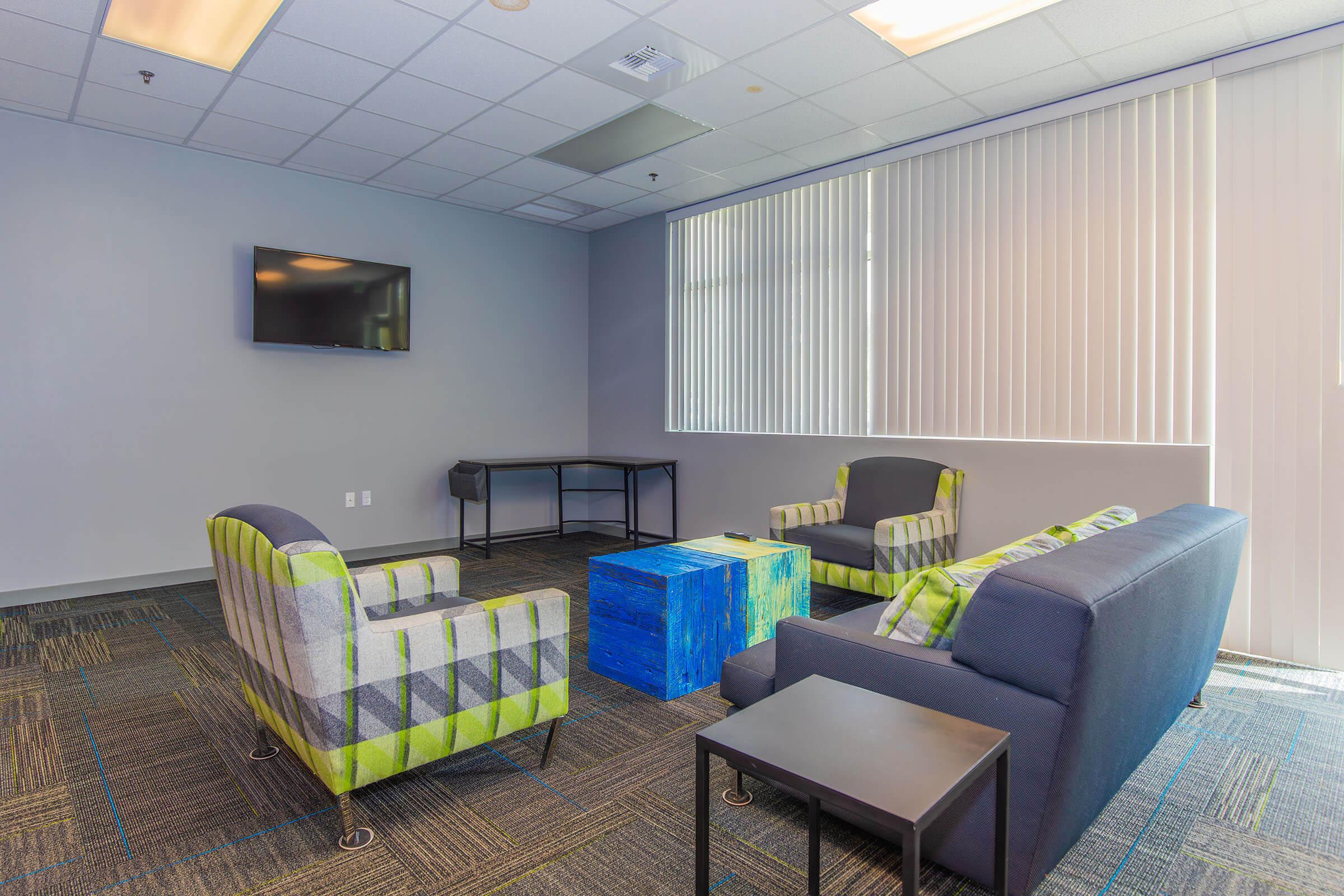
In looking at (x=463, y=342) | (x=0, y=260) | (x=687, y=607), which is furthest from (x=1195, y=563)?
(x=0, y=260)

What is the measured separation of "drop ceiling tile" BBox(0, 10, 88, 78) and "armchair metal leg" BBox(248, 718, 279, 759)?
10.6 feet

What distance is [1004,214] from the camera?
13.6 ft

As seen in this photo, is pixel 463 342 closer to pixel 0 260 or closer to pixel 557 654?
pixel 0 260

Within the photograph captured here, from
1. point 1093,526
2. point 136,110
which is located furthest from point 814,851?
point 136,110

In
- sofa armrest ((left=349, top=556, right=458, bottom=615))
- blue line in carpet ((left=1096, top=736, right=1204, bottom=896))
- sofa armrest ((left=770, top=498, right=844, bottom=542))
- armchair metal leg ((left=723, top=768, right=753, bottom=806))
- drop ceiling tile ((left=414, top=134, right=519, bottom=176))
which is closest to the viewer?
blue line in carpet ((left=1096, top=736, right=1204, bottom=896))

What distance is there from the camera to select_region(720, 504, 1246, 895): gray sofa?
1.41 m

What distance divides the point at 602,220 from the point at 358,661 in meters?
5.36

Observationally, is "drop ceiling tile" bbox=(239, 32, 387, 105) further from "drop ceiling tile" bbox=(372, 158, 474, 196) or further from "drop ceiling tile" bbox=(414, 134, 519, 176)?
"drop ceiling tile" bbox=(372, 158, 474, 196)

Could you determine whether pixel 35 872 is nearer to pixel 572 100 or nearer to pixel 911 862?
pixel 911 862

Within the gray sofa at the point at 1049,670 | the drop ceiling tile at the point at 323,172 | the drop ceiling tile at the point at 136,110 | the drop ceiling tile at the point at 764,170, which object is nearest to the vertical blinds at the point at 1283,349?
the gray sofa at the point at 1049,670

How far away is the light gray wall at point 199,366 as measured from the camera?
424 centimetres

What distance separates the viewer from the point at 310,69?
3.57m

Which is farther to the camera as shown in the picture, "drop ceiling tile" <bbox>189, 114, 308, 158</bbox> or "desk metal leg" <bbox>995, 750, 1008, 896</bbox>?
"drop ceiling tile" <bbox>189, 114, 308, 158</bbox>

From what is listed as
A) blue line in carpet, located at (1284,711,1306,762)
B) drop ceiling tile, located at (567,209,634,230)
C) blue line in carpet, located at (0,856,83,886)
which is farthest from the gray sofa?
drop ceiling tile, located at (567,209,634,230)
